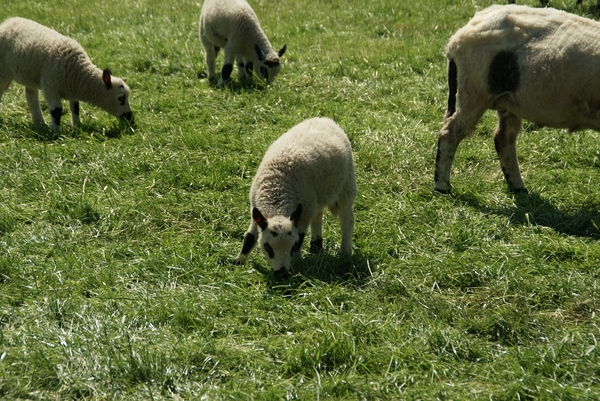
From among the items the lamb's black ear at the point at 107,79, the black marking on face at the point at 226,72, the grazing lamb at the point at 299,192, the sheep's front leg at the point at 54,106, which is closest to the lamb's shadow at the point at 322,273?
the grazing lamb at the point at 299,192

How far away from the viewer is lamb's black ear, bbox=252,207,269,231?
6.46m

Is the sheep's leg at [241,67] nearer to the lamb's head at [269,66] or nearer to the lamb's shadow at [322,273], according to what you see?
the lamb's head at [269,66]

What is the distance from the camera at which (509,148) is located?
28.1 feet

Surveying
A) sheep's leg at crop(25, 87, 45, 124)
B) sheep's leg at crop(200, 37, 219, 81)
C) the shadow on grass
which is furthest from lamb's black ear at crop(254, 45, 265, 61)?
sheep's leg at crop(25, 87, 45, 124)

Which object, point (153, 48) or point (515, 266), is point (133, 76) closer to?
point (153, 48)

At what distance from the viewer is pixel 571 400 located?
15.3 ft

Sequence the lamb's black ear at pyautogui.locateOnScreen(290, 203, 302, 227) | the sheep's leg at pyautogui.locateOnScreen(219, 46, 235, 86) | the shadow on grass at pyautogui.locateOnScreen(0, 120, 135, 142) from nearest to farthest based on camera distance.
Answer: the lamb's black ear at pyautogui.locateOnScreen(290, 203, 302, 227)
the shadow on grass at pyautogui.locateOnScreen(0, 120, 135, 142)
the sheep's leg at pyautogui.locateOnScreen(219, 46, 235, 86)

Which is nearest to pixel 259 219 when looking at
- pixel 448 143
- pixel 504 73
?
pixel 448 143

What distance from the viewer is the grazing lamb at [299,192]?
6.50 meters

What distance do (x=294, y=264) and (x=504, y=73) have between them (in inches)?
124

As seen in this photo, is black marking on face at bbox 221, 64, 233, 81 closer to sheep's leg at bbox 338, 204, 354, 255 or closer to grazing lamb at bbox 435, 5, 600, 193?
grazing lamb at bbox 435, 5, 600, 193

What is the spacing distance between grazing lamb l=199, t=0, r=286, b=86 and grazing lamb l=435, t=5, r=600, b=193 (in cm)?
450

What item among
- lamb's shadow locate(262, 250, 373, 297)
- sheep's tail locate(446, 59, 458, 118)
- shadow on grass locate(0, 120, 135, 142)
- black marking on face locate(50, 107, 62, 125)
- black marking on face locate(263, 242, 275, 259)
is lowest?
shadow on grass locate(0, 120, 135, 142)

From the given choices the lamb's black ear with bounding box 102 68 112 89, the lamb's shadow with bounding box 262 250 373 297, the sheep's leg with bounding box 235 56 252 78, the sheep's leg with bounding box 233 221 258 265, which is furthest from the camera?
the sheep's leg with bounding box 235 56 252 78
